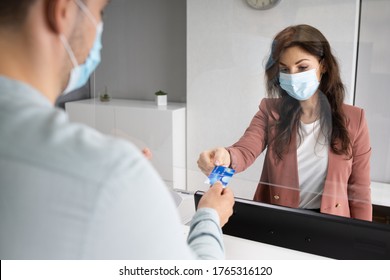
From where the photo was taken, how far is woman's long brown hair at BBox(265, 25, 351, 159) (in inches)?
46.5

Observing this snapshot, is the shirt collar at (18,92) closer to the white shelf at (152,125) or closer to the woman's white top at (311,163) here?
the woman's white top at (311,163)

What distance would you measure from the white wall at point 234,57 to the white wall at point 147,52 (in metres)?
0.05

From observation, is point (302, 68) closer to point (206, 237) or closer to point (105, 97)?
point (206, 237)

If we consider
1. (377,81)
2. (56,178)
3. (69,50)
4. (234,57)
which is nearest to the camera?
(56,178)

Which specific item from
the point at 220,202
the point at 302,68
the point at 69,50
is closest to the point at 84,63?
the point at 69,50

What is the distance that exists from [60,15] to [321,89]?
88 centimetres

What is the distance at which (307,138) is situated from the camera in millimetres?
1262

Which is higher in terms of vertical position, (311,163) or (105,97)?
(105,97)

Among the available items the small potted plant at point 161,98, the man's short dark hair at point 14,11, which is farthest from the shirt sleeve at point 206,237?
the small potted plant at point 161,98

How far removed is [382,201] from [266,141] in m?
0.39

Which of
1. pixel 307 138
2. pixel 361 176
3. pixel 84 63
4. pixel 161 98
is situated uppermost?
pixel 84 63

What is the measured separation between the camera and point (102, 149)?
444mm
